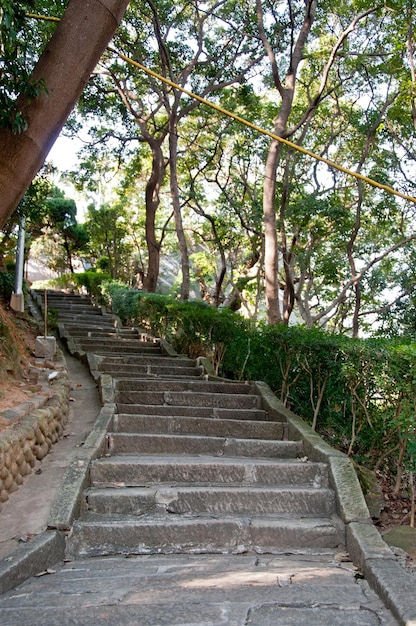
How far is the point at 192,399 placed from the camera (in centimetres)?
760

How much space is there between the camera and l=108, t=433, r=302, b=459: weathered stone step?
584cm

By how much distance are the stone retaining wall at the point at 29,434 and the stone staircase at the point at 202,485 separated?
0.63 m

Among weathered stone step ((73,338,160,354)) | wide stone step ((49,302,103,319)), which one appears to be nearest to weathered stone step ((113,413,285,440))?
weathered stone step ((73,338,160,354))

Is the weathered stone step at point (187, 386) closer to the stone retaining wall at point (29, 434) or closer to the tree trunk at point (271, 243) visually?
the stone retaining wall at point (29, 434)

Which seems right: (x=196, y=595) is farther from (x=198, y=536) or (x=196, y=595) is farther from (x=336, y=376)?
(x=336, y=376)

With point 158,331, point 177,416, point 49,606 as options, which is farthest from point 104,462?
point 158,331

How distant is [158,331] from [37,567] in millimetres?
10318

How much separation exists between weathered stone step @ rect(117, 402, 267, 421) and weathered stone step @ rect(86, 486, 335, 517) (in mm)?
Result: 2187

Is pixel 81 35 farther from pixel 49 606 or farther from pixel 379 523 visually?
pixel 379 523

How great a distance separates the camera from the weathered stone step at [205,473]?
5082 mm

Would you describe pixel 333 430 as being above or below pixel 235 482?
above

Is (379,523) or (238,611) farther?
(379,523)

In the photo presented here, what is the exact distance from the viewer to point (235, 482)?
5148 mm

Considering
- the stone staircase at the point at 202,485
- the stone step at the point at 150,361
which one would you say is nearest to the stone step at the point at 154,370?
the stone step at the point at 150,361
